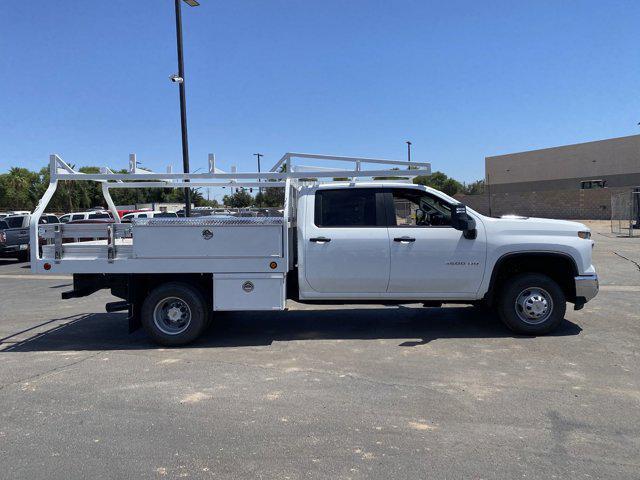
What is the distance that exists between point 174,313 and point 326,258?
2028 millimetres

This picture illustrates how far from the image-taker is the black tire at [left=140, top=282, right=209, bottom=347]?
6379mm

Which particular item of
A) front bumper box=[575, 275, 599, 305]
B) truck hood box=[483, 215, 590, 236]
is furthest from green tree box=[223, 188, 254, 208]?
front bumper box=[575, 275, 599, 305]

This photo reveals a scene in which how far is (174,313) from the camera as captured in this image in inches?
256

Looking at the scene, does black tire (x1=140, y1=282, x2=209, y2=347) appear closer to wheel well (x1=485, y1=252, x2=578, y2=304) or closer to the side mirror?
the side mirror

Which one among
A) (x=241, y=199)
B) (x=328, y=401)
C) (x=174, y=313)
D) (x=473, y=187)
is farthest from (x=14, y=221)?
(x=473, y=187)

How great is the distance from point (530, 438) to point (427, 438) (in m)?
0.76

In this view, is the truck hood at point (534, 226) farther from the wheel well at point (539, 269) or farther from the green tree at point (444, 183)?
the green tree at point (444, 183)

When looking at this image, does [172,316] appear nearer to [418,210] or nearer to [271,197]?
[271,197]

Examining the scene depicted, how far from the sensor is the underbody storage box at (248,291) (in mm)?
6309

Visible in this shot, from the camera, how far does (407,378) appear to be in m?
5.18

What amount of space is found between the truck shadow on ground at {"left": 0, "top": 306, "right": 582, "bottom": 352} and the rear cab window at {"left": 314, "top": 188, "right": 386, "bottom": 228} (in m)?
1.53

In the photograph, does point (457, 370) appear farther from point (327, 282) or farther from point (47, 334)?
point (47, 334)

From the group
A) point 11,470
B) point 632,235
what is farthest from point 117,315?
point 632,235

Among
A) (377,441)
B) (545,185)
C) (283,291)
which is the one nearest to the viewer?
(377,441)
